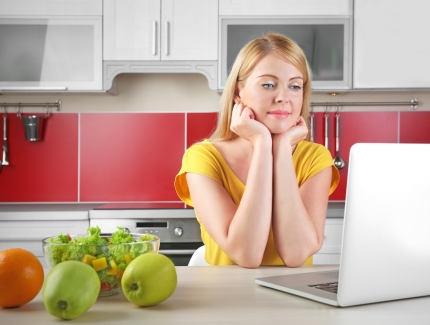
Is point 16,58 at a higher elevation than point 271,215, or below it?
higher

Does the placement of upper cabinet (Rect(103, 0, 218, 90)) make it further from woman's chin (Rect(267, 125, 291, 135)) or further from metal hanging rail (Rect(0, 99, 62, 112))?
woman's chin (Rect(267, 125, 291, 135))

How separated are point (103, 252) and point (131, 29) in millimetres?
2283

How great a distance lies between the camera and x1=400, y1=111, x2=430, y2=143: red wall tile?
3242mm

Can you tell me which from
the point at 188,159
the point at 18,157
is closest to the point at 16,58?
the point at 18,157

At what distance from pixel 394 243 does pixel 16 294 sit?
22.1 inches

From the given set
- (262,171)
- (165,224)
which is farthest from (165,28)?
(262,171)

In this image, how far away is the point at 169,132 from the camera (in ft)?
10.7

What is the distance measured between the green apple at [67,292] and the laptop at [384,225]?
0.35 metres

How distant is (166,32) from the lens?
298cm

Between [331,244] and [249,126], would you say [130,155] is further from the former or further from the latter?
[249,126]

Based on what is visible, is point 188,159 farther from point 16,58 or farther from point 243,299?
point 16,58

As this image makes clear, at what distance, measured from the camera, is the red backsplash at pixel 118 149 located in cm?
325

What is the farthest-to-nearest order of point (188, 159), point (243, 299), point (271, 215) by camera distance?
1. point (188, 159)
2. point (271, 215)
3. point (243, 299)

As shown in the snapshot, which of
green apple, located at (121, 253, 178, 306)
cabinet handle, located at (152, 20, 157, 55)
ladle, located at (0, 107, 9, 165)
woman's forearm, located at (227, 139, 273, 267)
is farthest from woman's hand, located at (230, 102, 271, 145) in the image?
ladle, located at (0, 107, 9, 165)
